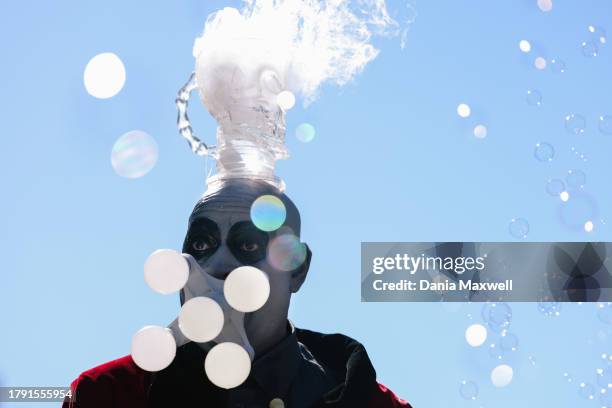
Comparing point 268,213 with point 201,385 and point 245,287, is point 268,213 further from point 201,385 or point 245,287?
point 201,385

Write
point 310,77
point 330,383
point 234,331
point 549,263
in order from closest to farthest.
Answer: point 234,331
point 330,383
point 310,77
point 549,263

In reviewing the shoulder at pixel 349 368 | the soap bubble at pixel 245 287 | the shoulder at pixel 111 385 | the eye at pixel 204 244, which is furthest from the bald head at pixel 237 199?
the shoulder at pixel 111 385

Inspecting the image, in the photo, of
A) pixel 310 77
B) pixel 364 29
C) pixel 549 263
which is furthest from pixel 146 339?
pixel 549 263

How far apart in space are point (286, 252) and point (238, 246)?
0.31 meters

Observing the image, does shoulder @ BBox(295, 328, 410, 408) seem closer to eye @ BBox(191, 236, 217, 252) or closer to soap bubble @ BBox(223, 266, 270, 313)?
soap bubble @ BBox(223, 266, 270, 313)

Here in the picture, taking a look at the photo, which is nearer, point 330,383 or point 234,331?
point 234,331

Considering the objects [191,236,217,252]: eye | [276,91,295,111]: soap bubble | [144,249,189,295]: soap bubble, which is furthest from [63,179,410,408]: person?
[276,91,295,111]: soap bubble

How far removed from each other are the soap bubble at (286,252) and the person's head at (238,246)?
29mm

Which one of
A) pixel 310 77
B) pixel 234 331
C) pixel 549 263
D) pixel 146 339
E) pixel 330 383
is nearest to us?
pixel 146 339

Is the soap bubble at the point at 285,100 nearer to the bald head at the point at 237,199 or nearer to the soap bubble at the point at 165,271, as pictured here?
the bald head at the point at 237,199

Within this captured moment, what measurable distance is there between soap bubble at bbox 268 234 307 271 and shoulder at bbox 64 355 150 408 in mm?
887

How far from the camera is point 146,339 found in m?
4.17

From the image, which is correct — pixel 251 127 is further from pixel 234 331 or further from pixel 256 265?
pixel 234 331

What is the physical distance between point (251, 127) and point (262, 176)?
0.92 feet
